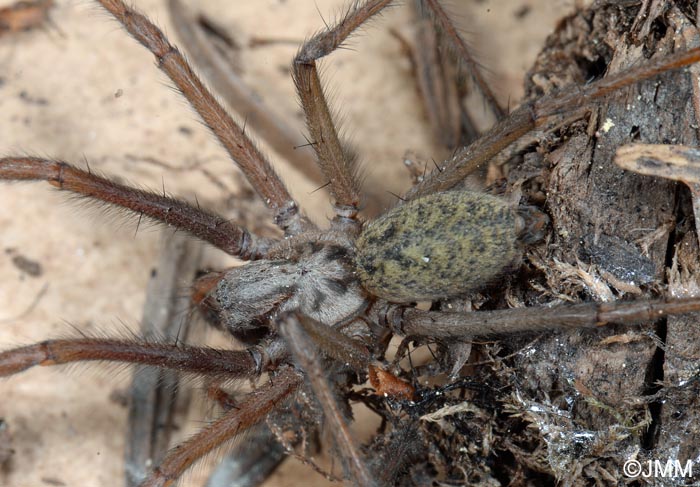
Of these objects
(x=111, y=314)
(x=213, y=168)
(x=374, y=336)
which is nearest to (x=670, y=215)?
(x=374, y=336)

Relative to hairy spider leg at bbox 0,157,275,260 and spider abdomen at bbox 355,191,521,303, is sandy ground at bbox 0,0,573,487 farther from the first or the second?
spider abdomen at bbox 355,191,521,303

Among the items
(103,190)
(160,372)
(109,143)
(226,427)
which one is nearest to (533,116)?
(226,427)

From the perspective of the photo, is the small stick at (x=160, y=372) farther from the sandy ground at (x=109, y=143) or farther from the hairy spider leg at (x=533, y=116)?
the hairy spider leg at (x=533, y=116)

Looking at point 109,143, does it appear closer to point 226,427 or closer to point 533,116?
point 226,427

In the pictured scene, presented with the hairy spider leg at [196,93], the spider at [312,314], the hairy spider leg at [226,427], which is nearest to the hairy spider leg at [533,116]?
the spider at [312,314]

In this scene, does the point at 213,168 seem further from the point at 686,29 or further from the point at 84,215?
the point at 686,29

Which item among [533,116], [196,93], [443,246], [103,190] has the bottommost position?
[443,246]

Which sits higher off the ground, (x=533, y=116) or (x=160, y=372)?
(x=533, y=116)
